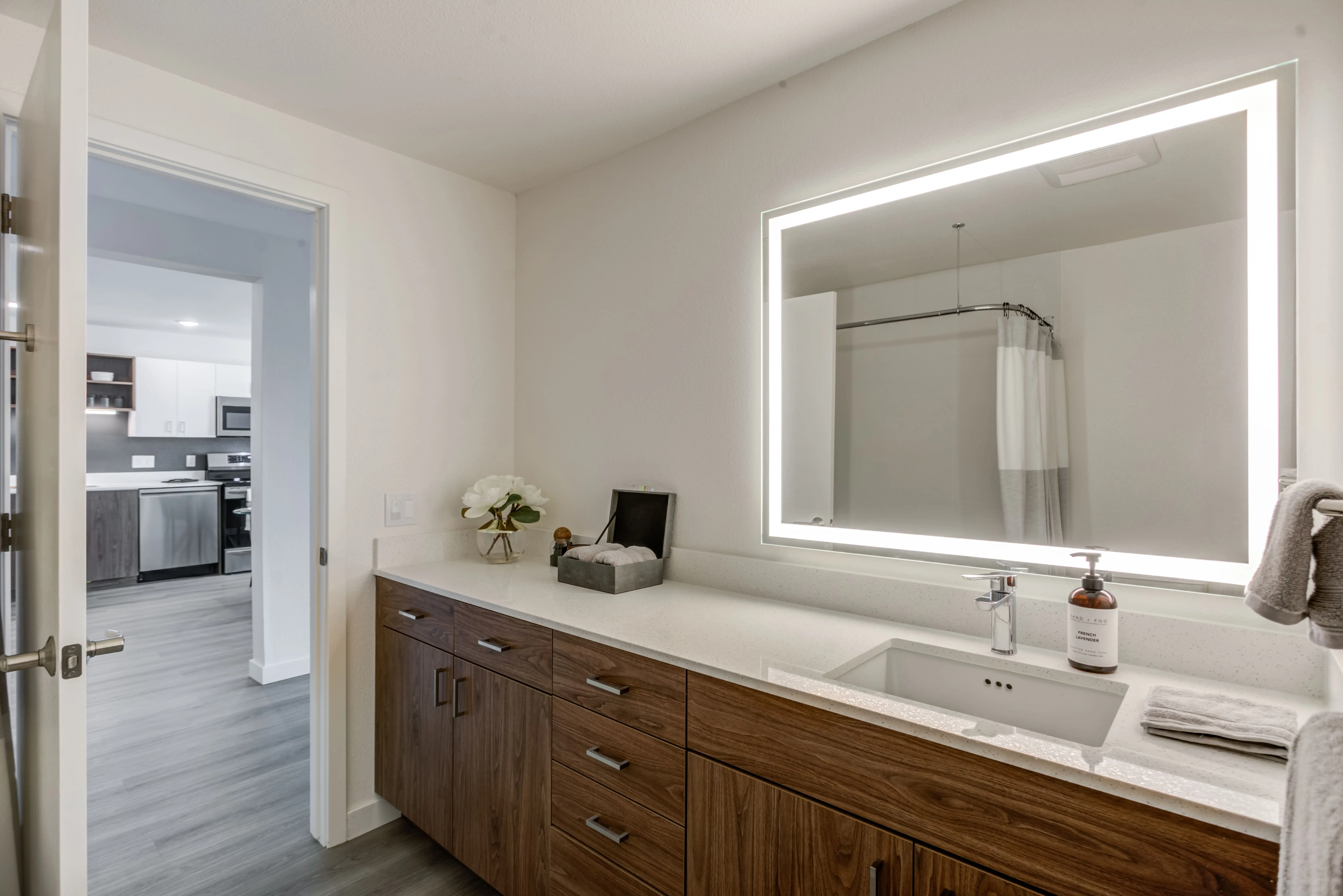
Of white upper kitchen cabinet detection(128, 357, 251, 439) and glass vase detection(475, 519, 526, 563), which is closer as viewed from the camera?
glass vase detection(475, 519, 526, 563)

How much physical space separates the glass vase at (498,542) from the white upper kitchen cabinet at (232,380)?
20.4ft

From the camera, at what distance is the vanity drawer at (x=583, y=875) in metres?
1.47

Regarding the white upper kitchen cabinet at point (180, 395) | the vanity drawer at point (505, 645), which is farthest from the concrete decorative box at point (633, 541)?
the white upper kitchen cabinet at point (180, 395)

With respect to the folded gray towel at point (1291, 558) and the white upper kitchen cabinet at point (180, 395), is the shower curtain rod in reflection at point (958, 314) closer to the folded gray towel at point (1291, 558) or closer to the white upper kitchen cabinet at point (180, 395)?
the folded gray towel at point (1291, 558)

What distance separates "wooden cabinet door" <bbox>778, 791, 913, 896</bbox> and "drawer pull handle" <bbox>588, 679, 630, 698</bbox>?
0.42m

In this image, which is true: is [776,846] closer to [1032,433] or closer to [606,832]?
[606,832]

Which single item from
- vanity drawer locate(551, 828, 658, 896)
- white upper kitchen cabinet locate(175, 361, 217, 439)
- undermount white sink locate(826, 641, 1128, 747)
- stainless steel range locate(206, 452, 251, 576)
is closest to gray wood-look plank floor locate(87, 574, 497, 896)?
vanity drawer locate(551, 828, 658, 896)

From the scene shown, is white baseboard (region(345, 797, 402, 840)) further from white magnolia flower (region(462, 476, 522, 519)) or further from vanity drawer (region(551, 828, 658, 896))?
white magnolia flower (region(462, 476, 522, 519))

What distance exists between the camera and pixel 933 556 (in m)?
1.62

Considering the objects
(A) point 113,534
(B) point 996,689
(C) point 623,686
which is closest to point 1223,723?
(B) point 996,689

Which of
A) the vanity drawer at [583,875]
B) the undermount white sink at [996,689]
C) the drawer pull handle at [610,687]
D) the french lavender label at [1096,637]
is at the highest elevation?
the french lavender label at [1096,637]

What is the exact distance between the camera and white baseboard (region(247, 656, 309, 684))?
360cm

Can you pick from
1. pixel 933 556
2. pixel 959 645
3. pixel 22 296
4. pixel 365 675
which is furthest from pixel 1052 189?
pixel 365 675

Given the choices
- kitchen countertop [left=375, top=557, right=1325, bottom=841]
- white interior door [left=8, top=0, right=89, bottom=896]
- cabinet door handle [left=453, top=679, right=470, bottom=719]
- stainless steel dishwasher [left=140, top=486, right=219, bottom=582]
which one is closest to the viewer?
kitchen countertop [left=375, top=557, right=1325, bottom=841]
